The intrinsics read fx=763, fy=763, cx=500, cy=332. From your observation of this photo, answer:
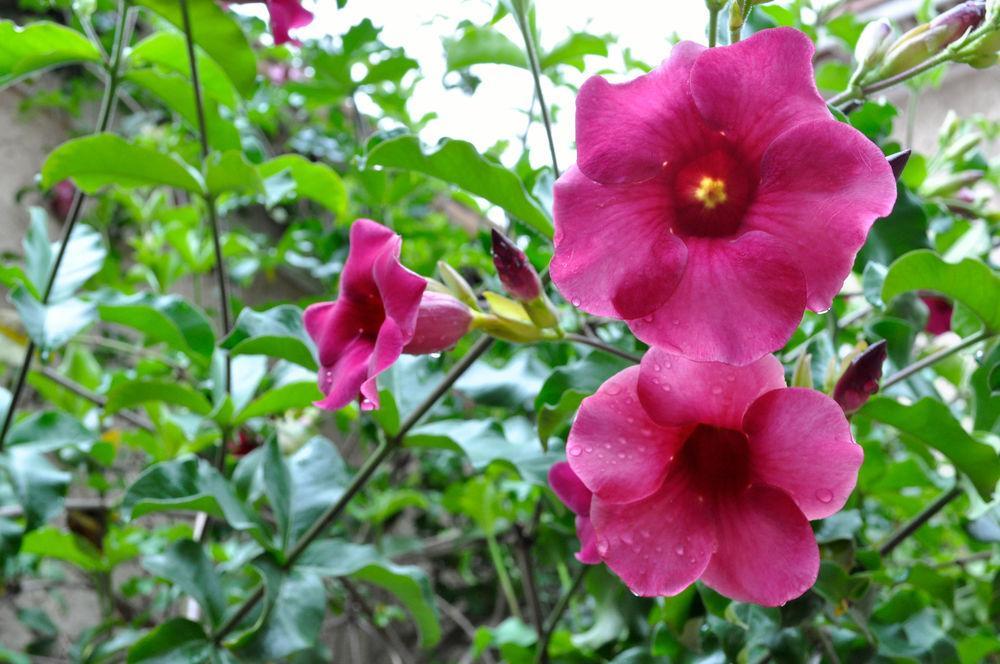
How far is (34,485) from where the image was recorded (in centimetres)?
96

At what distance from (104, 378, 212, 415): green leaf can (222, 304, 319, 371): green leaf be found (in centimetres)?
28

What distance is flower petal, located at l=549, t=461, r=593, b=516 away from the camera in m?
0.70

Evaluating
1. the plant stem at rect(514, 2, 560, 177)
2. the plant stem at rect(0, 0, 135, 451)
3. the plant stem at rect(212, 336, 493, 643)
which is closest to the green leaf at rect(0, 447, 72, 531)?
the plant stem at rect(0, 0, 135, 451)

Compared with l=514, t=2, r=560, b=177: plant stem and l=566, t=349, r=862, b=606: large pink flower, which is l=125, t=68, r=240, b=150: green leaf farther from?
l=566, t=349, r=862, b=606: large pink flower

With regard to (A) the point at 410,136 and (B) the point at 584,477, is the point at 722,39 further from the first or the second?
(B) the point at 584,477

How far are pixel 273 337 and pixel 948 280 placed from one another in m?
0.69

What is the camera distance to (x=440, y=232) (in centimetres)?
206

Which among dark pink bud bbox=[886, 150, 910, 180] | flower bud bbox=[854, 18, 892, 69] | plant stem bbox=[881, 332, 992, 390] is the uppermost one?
flower bud bbox=[854, 18, 892, 69]

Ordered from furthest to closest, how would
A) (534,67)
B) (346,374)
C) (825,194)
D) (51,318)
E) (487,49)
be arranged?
(487,49), (51,318), (534,67), (346,374), (825,194)

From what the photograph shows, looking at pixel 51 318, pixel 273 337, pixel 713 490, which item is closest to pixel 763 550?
pixel 713 490

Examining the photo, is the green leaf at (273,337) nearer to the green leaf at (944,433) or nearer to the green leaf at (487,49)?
the green leaf at (487,49)

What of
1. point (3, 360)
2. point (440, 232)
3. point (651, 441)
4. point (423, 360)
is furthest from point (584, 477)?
point (440, 232)

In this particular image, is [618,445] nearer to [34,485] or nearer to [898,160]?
[898,160]

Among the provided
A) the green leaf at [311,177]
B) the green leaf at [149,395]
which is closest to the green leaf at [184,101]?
the green leaf at [311,177]
